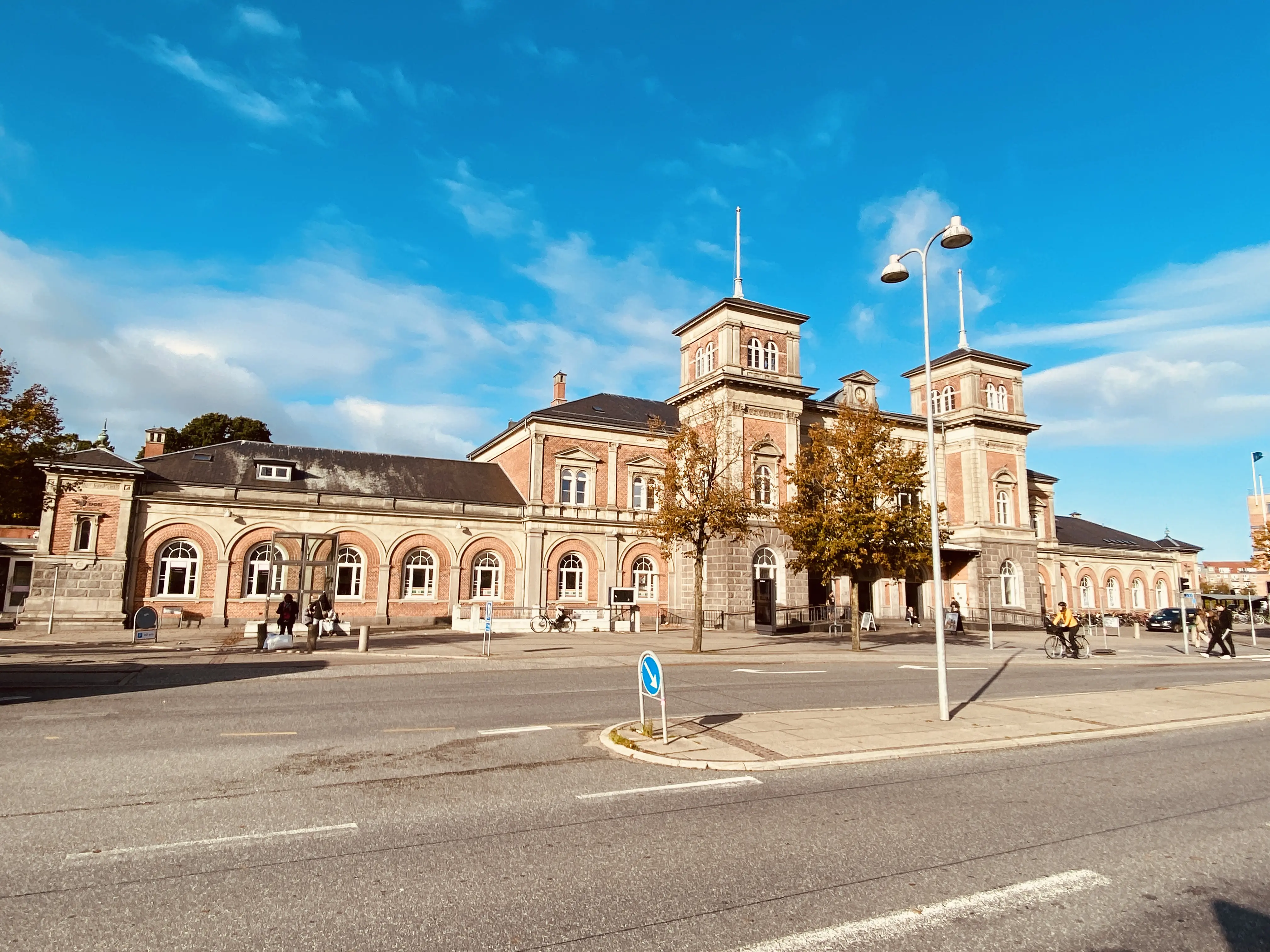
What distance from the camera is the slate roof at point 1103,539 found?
201 ft

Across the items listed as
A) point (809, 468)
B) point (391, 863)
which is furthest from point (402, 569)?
point (391, 863)

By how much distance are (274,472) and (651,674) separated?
33.6 m

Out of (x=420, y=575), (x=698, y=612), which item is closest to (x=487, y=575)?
(x=420, y=575)

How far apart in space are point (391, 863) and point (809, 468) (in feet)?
87.6

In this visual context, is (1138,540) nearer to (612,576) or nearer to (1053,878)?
(612,576)

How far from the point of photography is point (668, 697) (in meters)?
14.4

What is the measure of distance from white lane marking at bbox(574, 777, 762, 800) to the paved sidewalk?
1.53ft

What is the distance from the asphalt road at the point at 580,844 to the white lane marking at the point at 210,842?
0.08ft

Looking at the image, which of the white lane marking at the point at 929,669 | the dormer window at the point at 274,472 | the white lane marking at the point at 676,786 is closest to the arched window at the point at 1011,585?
the white lane marking at the point at 929,669

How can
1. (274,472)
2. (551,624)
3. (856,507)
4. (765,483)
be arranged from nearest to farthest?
1. (856,507)
2. (551,624)
3. (274,472)
4. (765,483)

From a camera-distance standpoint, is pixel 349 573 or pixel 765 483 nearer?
pixel 349 573

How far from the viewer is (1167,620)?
5169cm

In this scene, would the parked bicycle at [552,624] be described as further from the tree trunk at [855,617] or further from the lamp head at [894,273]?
the lamp head at [894,273]

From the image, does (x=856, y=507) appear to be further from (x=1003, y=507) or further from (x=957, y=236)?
(x=1003, y=507)
